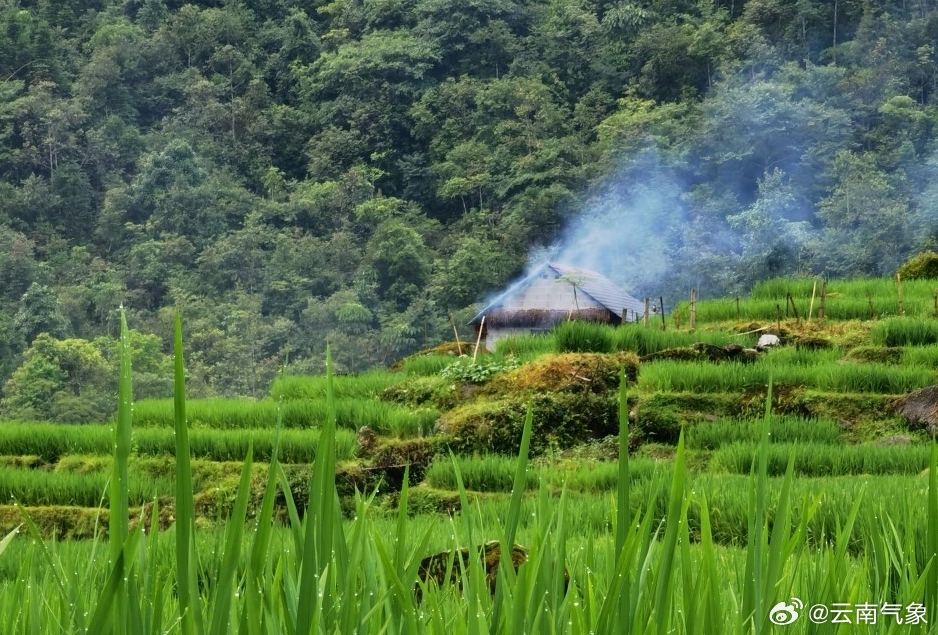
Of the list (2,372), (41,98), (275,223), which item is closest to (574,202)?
(275,223)

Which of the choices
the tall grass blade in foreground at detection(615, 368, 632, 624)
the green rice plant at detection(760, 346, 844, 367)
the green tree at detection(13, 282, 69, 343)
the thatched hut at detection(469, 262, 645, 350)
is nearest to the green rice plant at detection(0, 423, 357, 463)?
the green rice plant at detection(760, 346, 844, 367)

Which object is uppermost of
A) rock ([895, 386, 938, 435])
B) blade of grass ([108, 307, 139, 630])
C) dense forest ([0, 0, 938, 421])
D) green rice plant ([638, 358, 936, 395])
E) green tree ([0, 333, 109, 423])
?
dense forest ([0, 0, 938, 421])

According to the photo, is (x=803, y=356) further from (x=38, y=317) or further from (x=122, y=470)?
(x=38, y=317)

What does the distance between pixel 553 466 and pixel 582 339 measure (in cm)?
449

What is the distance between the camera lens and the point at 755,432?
6.58 m

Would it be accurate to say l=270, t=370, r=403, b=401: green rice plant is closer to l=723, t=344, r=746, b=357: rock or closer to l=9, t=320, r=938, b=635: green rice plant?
l=723, t=344, r=746, b=357: rock

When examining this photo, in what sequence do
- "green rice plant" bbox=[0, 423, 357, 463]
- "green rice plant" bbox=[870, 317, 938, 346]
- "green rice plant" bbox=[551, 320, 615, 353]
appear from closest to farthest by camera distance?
"green rice plant" bbox=[0, 423, 357, 463]
"green rice plant" bbox=[870, 317, 938, 346]
"green rice plant" bbox=[551, 320, 615, 353]

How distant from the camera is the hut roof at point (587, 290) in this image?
1530cm

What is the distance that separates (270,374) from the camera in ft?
73.3

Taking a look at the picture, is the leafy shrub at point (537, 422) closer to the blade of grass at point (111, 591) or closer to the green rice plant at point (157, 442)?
the green rice plant at point (157, 442)

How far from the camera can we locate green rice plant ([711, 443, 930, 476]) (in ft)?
17.9

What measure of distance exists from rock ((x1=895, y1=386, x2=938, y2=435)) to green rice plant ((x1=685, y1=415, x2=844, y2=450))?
45cm

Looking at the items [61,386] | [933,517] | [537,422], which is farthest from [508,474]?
[61,386]

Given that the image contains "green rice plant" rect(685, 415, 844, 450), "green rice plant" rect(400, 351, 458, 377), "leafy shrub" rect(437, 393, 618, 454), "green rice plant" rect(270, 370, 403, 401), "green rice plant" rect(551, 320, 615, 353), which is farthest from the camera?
"green rice plant" rect(400, 351, 458, 377)
